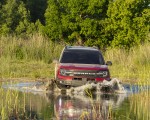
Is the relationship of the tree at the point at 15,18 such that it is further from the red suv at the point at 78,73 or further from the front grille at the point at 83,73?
the front grille at the point at 83,73

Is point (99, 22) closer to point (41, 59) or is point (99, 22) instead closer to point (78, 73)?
point (41, 59)

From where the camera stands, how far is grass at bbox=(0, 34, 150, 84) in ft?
93.5

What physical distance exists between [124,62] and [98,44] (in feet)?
37.3

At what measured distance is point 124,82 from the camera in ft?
85.6

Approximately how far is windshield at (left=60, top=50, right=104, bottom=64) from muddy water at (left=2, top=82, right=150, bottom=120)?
1754 millimetres

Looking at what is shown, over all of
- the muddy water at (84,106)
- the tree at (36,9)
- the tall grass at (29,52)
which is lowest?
the tree at (36,9)

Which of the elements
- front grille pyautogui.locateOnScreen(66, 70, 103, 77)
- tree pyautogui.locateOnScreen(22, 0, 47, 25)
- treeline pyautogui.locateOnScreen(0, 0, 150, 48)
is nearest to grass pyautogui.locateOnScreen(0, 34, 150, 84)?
treeline pyautogui.locateOnScreen(0, 0, 150, 48)

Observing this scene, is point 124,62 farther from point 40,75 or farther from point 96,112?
point 96,112

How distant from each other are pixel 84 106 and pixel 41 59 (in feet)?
65.1

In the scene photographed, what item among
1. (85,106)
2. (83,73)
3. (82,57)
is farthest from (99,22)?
(85,106)

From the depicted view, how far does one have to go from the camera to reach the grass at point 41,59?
93.5ft

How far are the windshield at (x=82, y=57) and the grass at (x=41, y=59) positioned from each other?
5.24 meters

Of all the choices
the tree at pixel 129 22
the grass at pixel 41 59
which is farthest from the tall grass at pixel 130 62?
the tree at pixel 129 22

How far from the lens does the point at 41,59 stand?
3572 centimetres
